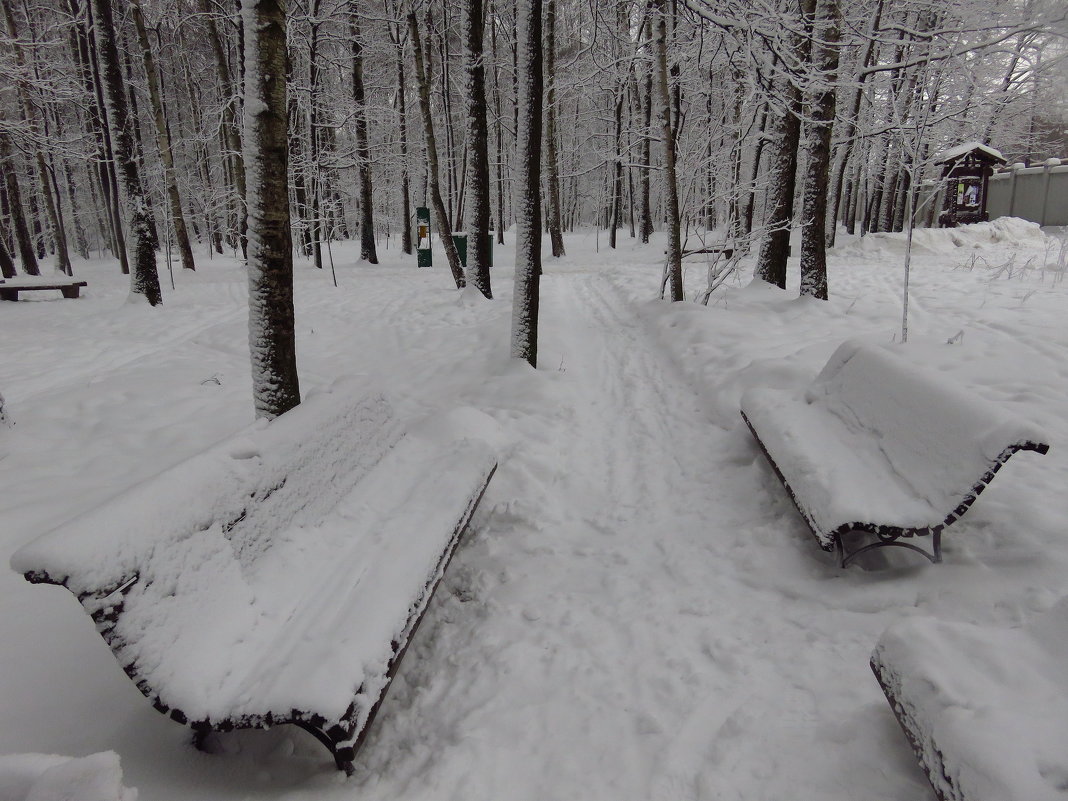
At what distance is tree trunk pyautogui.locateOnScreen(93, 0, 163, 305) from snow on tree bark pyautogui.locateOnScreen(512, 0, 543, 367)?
8.59m

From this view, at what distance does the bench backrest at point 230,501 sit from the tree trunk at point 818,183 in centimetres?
777

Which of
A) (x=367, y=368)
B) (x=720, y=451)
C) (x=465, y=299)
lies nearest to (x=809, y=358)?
(x=720, y=451)

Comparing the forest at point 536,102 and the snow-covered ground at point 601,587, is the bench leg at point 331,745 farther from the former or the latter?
the forest at point 536,102

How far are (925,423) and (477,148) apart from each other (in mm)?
8801

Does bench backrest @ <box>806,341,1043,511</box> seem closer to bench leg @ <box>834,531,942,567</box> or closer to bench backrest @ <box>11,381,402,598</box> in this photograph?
bench leg @ <box>834,531,942,567</box>

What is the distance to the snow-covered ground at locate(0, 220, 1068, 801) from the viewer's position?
2.10m

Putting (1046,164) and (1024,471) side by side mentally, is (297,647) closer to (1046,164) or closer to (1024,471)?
(1024,471)

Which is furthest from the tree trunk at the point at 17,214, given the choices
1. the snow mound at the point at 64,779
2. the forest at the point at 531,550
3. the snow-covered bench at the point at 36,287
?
the snow mound at the point at 64,779

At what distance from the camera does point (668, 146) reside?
8.81 meters

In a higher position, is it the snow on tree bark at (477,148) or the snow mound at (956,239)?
the snow on tree bark at (477,148)

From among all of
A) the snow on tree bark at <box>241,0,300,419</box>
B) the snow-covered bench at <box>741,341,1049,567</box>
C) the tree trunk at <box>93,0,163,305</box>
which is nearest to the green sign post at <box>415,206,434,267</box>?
the tree trunk at <box>93,0,163,305</box>

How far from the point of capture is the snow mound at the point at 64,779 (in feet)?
4.34

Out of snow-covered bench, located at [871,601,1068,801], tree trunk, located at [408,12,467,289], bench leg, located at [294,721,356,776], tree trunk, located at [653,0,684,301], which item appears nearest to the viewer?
snow-covered bench, located at [871,601,1068,801]

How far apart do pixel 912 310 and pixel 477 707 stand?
8.81m
